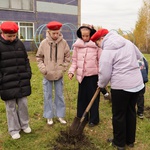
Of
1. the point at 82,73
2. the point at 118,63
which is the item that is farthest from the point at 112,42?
the point at 82,73

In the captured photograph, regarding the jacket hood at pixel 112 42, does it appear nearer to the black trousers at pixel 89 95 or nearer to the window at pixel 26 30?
the black trousers at pixel 89 95

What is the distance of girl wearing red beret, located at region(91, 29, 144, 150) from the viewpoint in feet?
8.44

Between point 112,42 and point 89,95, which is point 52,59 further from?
point 112,42

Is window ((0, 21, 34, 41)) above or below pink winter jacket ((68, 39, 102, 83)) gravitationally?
above

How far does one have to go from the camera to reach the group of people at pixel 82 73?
2.62m

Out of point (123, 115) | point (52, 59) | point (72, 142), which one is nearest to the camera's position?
point (123, 115)

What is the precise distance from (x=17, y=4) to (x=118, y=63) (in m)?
18.6

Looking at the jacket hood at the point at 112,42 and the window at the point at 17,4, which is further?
the window at the point at 17,4

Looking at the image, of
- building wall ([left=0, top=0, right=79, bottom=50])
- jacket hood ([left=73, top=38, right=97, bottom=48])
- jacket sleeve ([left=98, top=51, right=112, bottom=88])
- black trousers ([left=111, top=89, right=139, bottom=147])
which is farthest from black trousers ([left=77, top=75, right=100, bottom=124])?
building wall ([left=0, top=0, right=79, bottom=50])

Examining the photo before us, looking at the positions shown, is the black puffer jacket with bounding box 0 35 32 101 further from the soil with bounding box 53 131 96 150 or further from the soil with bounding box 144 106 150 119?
the soil with bounding box 144 106 150 119

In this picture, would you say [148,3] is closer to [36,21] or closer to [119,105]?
[36,21]

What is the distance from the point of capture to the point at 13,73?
306 centimetres

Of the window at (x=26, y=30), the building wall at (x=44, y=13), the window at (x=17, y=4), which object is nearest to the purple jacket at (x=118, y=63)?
the building wall at (x=44, y=13)

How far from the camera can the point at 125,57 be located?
2.58 metres
